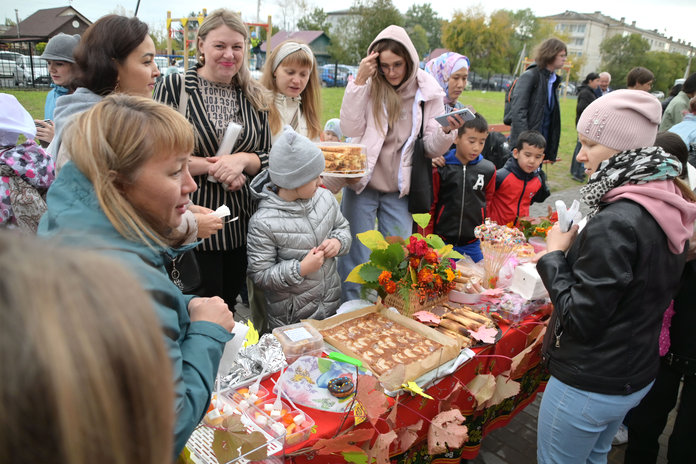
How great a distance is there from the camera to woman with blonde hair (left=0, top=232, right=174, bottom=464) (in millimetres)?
439

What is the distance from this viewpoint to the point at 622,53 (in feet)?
220

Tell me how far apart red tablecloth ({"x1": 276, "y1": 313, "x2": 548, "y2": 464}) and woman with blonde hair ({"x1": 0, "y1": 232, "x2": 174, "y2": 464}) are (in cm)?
98

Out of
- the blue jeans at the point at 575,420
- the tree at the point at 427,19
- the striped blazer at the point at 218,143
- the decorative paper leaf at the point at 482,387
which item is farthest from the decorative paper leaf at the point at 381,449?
the tree at the point at 427,19

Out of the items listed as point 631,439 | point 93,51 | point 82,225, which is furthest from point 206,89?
point 631,439

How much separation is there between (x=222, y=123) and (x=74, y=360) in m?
2.17

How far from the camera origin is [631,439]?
234 cm

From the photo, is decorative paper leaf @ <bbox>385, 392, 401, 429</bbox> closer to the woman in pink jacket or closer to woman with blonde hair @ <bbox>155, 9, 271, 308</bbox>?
woman with blonde hair @ <bbox>155, 9, 271, 308</bbox>

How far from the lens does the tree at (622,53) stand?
6131 centimetres

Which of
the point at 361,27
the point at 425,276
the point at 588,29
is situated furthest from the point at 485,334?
the point at 588,29

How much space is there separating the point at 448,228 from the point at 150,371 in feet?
11.0

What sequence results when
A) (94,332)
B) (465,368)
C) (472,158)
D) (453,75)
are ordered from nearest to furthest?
(94,332) < (465,368) < (472,158) < (453,75)

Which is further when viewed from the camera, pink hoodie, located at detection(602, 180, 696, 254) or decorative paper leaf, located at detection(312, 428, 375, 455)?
pink hoodie, located at detection(602, 180, 696, 254)

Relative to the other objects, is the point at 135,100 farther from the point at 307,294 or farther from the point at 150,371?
the point at 307,294

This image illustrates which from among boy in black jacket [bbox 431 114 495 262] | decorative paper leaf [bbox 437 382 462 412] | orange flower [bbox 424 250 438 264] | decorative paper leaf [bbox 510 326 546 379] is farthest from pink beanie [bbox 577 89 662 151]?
boy in black jacket [bbox 431 114 495 262]
